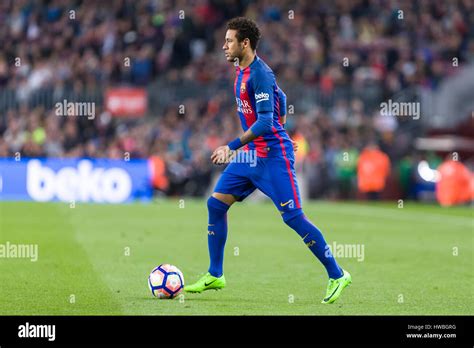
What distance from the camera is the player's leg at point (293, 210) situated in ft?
35.6

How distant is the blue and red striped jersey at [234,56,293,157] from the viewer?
35.0 feet

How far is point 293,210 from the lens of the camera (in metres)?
10.9

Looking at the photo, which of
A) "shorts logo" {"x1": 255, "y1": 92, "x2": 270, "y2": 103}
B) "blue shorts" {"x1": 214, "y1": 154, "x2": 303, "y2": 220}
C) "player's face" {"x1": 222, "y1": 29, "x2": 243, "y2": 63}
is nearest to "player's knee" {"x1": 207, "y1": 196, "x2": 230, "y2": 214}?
"blue shorts" {"x1": 214, "y1": 154, "x2": 303, "y2": 220}

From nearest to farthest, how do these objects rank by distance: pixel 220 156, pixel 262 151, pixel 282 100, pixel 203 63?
1. pixel 220 156
2. pixel 262 151
3. pixel 282 100
4. pixel 203 63

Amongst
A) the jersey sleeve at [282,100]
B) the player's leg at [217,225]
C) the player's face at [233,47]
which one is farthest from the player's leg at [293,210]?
the player's face at [233,47]

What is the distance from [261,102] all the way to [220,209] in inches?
48.6

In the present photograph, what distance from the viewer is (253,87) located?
1075 centimetres

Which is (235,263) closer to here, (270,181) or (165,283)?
(165,283)

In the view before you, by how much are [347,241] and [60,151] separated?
14546mm

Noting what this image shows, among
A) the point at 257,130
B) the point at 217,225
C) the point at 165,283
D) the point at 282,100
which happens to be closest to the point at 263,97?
the point at 257,130

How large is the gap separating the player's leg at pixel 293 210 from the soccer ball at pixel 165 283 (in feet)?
3.88

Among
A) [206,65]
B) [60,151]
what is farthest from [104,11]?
[60,151]

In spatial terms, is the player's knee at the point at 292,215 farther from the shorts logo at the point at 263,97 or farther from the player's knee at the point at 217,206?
the shorts logo at the point at 263,97
